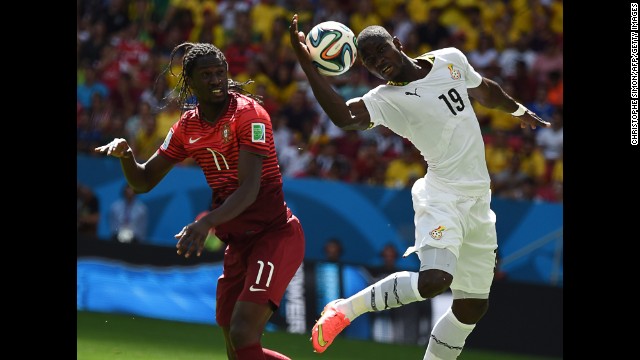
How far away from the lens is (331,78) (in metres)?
15.1

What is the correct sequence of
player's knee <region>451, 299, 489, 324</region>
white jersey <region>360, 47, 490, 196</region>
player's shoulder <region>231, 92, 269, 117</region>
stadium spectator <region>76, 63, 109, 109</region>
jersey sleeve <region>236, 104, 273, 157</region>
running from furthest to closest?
stadium spectator <region>76, 63, 109, 109</region> → player's knee <region>451, 299, 489, 324</region> → white jersey <region>360, 47, 490, 196</region> → player's shoulder <region>231, 92, 269, 117</region> → jersey sleeve <region>236, 104, 273, 157</region>

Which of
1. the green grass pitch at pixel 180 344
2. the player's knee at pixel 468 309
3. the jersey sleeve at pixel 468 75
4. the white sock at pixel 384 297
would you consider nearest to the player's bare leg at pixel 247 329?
the white sock at pixel 384 297

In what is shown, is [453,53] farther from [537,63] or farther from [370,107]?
[537,63]

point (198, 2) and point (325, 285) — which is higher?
point (198, 2)

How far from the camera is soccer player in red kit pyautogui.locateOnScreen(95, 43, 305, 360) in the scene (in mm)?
6730

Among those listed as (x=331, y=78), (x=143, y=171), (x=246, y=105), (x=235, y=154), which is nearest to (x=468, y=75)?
(x=246, y=105)

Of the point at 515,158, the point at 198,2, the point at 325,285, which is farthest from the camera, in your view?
the point at 198,2

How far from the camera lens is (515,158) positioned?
1359 centimetres

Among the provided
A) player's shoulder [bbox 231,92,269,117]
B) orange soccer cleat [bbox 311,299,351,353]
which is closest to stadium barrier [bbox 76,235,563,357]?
orange soccer cleat [bbox 311,299,351,353]

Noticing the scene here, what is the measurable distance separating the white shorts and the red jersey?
1054mm

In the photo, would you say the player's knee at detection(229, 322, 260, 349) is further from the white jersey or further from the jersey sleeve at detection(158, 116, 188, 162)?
the white jersey

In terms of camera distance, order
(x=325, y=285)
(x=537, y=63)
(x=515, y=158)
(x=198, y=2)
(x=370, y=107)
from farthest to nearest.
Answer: (x=198, y=2)
(x=537, y=63)
(x=515, y=158)
(x=325, y=285)
(x=370, y=107)
